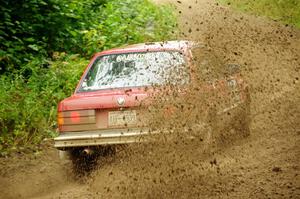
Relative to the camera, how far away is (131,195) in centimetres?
522

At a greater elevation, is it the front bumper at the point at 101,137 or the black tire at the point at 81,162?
the front bumper at the point at 101,137

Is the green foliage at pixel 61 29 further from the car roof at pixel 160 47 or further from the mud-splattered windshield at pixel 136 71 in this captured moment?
the car roof at pixel 160 47

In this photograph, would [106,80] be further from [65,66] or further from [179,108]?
[65,66]

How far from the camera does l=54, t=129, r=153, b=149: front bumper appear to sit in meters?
5.75

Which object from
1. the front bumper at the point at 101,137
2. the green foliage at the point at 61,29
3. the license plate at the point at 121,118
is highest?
the license plate at the point at 121,118

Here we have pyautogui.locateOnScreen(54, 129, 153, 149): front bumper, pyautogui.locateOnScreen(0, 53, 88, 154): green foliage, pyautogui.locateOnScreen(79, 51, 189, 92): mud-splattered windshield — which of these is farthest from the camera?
pyautogui.locateOnScreen(0, 53, 88, 154): green foliage

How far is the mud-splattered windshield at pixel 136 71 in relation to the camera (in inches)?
247

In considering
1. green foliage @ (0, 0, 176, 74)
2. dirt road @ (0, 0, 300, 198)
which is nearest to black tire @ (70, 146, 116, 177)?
dirt road @ (0, 0, 300, 198)

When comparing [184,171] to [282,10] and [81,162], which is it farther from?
[282,10]

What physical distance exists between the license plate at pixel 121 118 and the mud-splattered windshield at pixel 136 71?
0.49 meters

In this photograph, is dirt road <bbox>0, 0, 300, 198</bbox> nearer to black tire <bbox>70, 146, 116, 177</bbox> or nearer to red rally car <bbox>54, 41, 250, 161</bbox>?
black tire <bbox>70, 146, 116, 177</bbox>

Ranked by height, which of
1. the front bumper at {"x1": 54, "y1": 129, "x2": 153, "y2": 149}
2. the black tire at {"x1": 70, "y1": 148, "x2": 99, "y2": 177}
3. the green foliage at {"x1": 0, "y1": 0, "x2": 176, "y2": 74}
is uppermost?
the front bumper at {"x1": 54, "y1": 129, "x2": 153, "y2": 149}

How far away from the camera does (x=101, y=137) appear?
594cm

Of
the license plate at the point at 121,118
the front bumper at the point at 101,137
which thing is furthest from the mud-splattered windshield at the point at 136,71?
the front bumper at the point at 101,137
